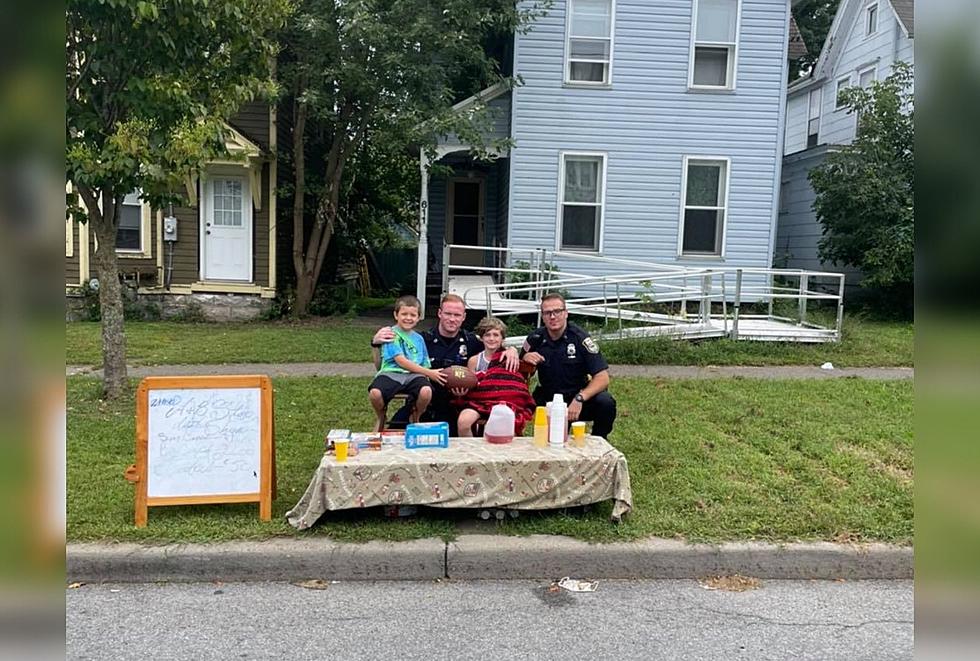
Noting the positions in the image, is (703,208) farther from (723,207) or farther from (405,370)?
(405,370)

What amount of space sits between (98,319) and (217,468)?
10895 millimetres

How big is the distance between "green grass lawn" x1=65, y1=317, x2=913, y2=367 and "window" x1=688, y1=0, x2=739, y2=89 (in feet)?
17.2

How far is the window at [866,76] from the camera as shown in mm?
20203

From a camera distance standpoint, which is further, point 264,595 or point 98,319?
point 98,319

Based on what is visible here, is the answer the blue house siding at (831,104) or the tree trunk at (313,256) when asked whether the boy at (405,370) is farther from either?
the blue house siding at (831,104)

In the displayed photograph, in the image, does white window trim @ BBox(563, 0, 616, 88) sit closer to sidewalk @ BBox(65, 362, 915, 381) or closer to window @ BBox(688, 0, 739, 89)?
window @ BBox(688, 0, 739, 89)

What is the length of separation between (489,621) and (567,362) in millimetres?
2348

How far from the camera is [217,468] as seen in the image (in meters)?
4.78

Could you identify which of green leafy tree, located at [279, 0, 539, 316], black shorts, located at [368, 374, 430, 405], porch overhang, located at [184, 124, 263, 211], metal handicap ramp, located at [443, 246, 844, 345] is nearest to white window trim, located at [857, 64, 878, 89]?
metal handicap ramp, located at [443, 246, 844, 345]

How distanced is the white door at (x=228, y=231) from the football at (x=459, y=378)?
34.5ft

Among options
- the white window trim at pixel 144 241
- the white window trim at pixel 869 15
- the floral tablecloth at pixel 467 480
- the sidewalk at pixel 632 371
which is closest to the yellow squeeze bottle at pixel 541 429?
the floral tablecloth at pixel 467 480

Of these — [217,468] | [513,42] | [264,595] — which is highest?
[513,42]

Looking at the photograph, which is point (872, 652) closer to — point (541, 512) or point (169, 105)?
point (541, 512)
